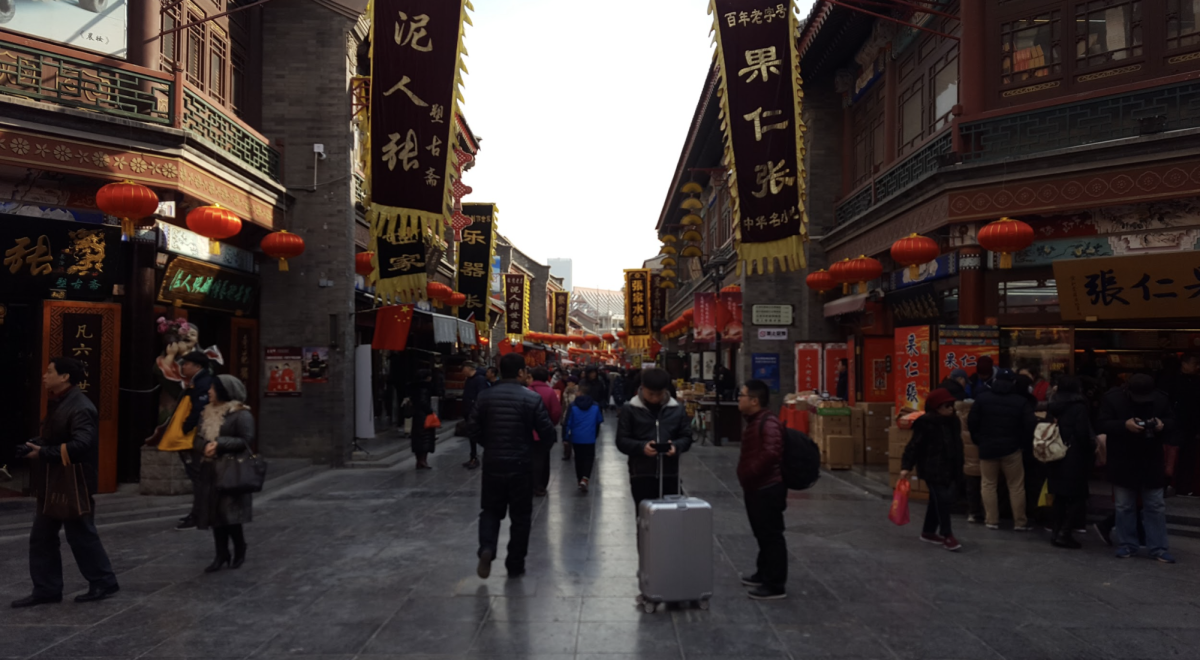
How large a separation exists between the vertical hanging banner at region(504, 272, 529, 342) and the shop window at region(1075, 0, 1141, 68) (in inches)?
1186

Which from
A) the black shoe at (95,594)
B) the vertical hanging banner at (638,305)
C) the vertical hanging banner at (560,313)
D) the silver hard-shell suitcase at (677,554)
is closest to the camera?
the silver hard-shell suitcase at (677,554)

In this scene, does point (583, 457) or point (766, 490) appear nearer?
point (766, 490)

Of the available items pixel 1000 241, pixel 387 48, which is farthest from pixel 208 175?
pixel 1000 241

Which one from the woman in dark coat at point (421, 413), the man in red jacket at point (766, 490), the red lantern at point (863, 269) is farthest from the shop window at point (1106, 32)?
the woman in dark coat at point (421, 413)

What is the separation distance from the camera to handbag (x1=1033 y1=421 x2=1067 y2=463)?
803 centimetres

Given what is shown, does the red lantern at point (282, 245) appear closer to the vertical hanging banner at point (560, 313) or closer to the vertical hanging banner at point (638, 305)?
the vertical hanging banner at point (638, 305)

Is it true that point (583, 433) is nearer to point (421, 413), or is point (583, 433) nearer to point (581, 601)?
point (421, 413)

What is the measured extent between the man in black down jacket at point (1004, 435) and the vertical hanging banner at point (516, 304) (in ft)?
104

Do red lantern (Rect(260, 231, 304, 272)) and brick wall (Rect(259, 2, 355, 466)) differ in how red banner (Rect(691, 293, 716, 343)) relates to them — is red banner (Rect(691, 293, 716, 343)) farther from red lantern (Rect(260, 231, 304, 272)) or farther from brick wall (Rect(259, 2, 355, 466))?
red lantern (Rect(260, 231, 304, 272))

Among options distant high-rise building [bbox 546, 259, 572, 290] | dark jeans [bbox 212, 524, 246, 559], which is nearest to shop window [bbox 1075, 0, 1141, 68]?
dark jeans [bbox 212, 524, 246, 559]

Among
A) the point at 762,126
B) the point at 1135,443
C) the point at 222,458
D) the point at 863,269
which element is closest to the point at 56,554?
the point at 222,458

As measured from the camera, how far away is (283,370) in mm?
13820

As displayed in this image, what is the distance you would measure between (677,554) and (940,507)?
11.5ft

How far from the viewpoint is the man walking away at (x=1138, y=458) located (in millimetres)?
7281
